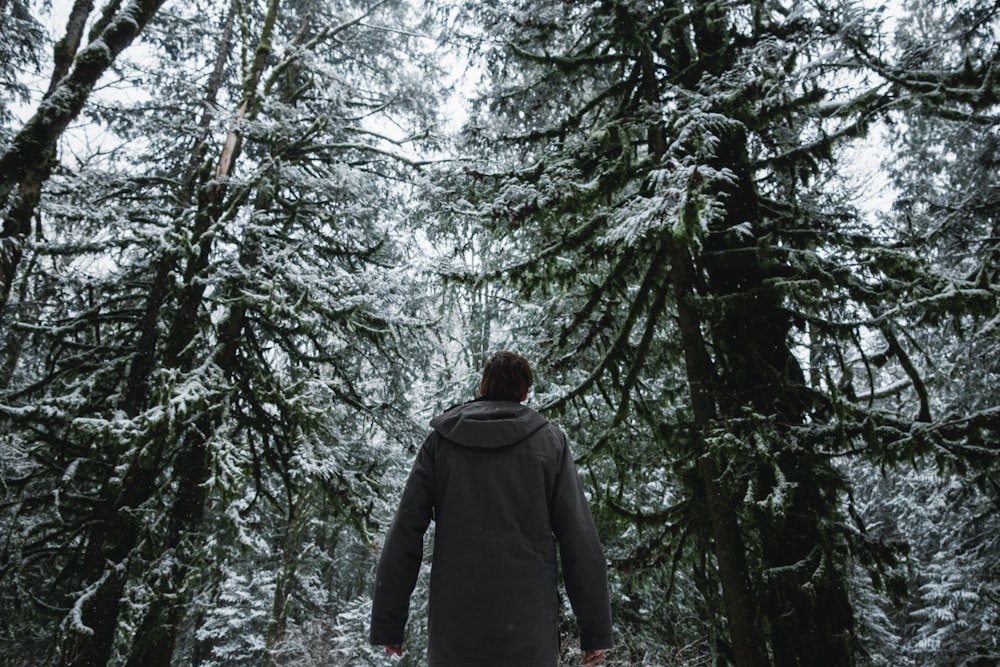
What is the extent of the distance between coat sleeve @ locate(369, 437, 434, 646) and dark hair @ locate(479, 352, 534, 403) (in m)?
0.41

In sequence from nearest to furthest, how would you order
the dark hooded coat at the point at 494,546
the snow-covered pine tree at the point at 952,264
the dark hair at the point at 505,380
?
the dark hooded coat at the point at 494,546 → the dark hair at the point at 505,380 → the snow-covered pine tree at the point at 952,264

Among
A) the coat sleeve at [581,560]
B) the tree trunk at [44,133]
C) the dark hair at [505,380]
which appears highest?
the tree trunk at [44,133]

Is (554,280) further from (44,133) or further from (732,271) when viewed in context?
(44,133)

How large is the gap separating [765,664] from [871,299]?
2789mm

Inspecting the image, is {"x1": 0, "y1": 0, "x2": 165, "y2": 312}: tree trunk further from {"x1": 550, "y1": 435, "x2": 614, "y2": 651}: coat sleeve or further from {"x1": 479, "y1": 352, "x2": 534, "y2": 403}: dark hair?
{"x1": 550, "y1": 435, "x2": 614, "y2": 651}: coat sleeve

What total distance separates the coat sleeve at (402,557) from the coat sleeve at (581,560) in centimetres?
62

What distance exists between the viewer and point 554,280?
18.3 feet

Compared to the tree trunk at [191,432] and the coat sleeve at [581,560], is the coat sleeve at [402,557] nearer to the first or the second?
the coat sleeve at [581,560]

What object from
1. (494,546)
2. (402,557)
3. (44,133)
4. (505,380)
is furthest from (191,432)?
(494,546)

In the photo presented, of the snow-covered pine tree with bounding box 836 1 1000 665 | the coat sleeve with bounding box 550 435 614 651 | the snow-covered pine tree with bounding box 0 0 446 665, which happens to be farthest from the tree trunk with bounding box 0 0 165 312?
the snow-covered pine tree with bounding box 836 1 1000 665

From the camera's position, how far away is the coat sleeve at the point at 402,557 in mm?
2449

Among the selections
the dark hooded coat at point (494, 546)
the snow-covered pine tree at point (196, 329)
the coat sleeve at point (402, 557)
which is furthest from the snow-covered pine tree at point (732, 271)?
the snow-covered pine tree at point (196, 329)

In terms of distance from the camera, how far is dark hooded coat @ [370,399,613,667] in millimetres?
2289

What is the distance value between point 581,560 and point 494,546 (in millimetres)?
424
